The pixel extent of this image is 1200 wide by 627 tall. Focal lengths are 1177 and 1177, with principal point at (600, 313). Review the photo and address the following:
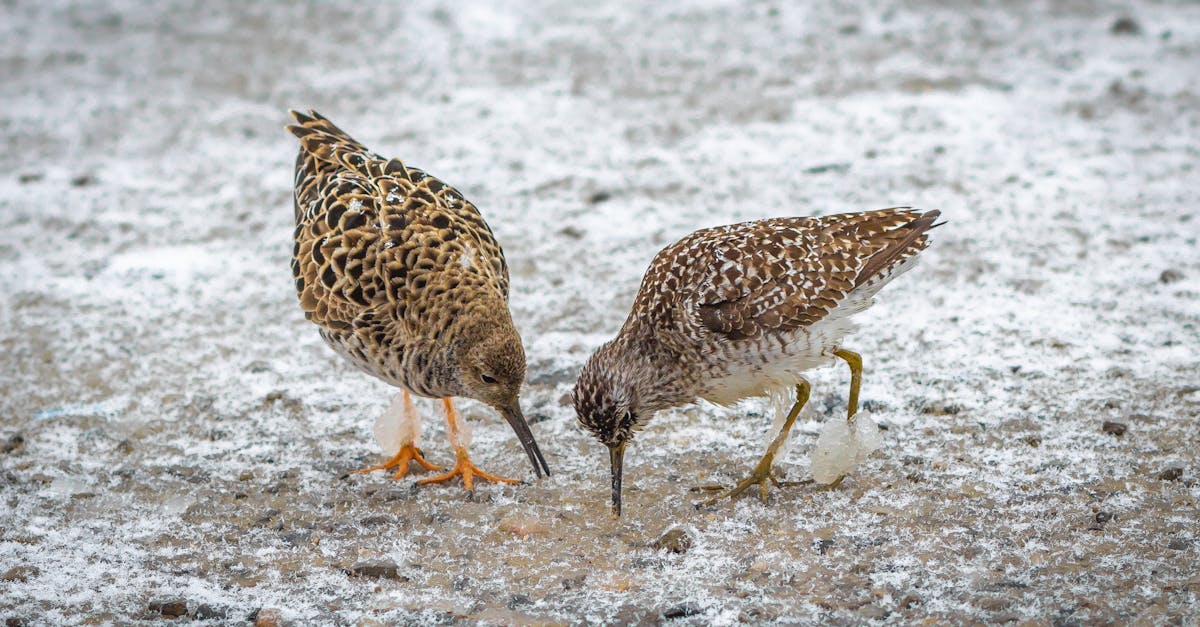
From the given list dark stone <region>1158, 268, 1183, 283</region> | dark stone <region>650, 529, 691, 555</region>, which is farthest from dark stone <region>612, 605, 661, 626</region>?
dark stone <region>1158, 268, 1183, 283</region>

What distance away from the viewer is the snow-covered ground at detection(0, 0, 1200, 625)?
495 centimetres

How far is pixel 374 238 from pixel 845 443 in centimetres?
245

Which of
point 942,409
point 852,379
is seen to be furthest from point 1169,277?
point 852,379

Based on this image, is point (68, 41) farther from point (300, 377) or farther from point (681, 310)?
point (681, 310)

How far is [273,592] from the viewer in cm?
491

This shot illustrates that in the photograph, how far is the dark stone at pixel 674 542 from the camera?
511cm

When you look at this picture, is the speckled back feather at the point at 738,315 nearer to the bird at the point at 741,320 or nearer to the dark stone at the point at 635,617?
the bird at the point at 741,320

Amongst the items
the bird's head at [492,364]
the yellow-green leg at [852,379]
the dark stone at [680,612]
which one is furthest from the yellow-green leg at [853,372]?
the bird's head at [492,364]

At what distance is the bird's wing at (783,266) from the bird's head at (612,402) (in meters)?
0.37

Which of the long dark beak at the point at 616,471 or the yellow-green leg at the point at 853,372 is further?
the yellow-green leg at the point at 853,372

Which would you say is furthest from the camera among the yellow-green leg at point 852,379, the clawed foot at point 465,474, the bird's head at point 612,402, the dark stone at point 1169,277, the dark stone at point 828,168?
the dark stone at point 828,168

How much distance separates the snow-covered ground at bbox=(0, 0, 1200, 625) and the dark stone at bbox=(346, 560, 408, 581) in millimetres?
24

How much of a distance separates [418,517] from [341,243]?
140 cm

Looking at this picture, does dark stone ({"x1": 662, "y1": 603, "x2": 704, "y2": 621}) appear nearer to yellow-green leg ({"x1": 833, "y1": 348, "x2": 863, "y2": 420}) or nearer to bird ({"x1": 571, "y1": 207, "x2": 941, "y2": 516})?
bird ({"x1": 571, "y1": 207, "x2": 941, "y2": 516})
